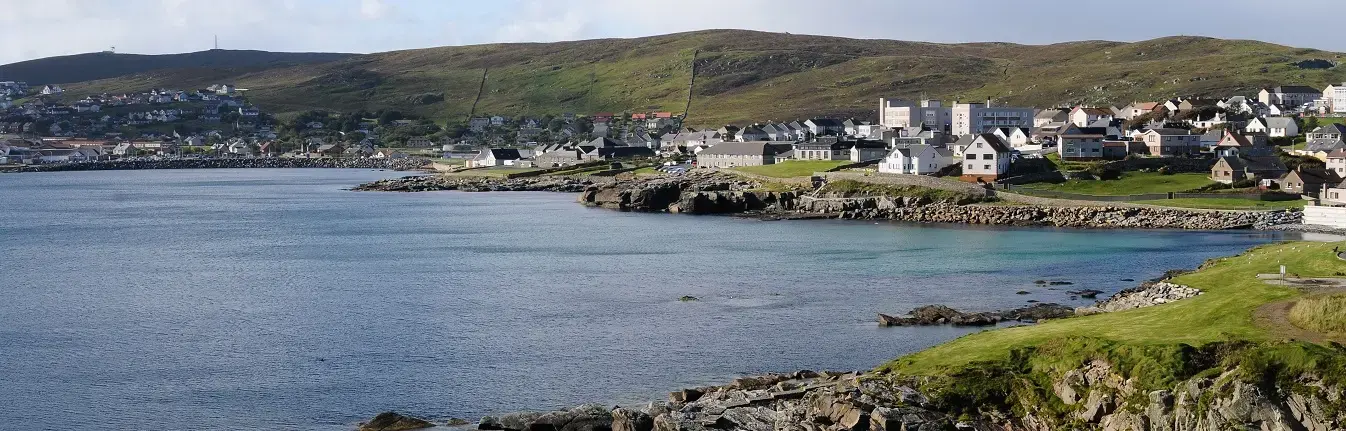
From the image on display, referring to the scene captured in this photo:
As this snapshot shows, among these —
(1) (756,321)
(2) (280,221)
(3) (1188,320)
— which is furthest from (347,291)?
(2) (280,221)

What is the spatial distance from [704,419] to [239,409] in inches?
358

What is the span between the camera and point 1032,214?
60531 mm

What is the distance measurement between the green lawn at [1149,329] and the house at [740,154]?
61.3 m

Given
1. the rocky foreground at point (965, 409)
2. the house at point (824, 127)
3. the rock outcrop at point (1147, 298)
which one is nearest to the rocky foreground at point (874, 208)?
the rock outcrop at point (1147, 298)

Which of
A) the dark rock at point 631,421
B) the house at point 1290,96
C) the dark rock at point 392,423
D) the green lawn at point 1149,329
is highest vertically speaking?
the house at point 1290,96

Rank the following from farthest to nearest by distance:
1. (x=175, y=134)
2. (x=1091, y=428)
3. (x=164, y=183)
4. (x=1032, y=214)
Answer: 1. (x=175, y=134)
2. (x=164, y=183)
3. (x=1032, y=214)
4. (x=1091, y=428)

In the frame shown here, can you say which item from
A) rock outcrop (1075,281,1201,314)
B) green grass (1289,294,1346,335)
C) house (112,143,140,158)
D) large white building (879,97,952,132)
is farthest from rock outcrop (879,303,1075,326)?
house (112,143,140,158)

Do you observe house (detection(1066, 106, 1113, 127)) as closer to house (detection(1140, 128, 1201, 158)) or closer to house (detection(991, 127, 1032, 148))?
house (detection(991, 127, 1032, 148))

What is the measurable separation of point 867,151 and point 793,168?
5501 millimetres

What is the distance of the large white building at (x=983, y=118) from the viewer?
108m

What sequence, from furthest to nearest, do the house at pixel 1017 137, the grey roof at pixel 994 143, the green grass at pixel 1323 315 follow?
1. the house at pixel 1017 137
2. the grey roof at pixel 994 143
3. the green grass at pixel 1323 315

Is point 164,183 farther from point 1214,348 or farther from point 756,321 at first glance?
point 1214,348

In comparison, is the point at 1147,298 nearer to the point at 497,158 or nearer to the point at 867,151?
the point at 867,151

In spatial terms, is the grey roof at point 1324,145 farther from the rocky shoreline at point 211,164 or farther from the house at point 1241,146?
the rocky shoreline at point 211,164
